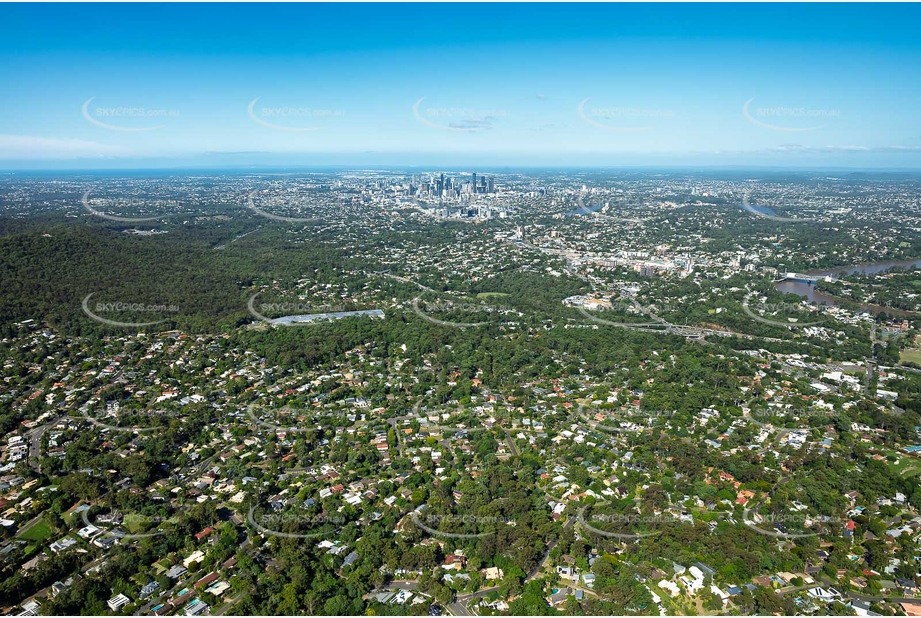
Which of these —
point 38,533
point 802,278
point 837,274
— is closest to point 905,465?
point 38,533

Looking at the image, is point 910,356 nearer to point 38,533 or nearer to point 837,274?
point 837,274

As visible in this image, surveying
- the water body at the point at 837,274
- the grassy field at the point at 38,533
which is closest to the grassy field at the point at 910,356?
the water body at the point at 837,274

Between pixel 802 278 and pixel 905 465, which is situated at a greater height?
pixel 802 278

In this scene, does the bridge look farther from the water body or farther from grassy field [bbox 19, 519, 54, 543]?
grassy field [bbox 19, 519, 54, 543]

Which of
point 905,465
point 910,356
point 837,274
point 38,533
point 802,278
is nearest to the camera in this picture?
point 38,533

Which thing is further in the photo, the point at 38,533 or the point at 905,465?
the point at 905,465

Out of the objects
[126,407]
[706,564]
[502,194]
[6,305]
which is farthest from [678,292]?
[502,194]

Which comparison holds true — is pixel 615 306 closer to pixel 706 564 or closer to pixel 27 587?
pixel 706 564

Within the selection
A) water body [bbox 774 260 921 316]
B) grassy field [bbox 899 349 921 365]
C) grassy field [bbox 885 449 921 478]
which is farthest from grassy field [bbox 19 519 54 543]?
water body [bbox 774 260 921 316]
